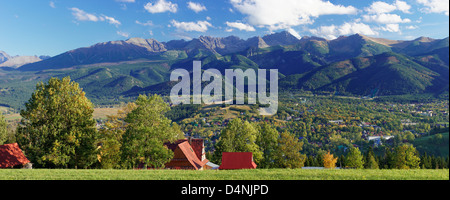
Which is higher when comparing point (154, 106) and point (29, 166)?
point (154, 106)

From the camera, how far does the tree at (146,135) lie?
113 feet

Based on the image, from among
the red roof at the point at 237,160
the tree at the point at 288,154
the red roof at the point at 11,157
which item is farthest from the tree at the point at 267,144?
the red roof at the point at 11,157

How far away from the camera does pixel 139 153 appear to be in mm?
33844

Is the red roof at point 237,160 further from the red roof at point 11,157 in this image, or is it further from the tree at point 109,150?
the red roof at point 11,157

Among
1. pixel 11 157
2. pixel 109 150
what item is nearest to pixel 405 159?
pixel 109 150

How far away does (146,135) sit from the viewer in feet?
116

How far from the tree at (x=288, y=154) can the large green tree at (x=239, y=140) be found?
12.3 feet

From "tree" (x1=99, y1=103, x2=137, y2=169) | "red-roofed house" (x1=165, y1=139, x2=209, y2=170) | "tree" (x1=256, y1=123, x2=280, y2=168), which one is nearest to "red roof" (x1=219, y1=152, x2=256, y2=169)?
"red-roofed house" (x1=165, y1=139, x2=209, y2=170)

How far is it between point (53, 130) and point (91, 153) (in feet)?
15.9

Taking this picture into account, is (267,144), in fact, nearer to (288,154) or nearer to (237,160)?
(288,154)
